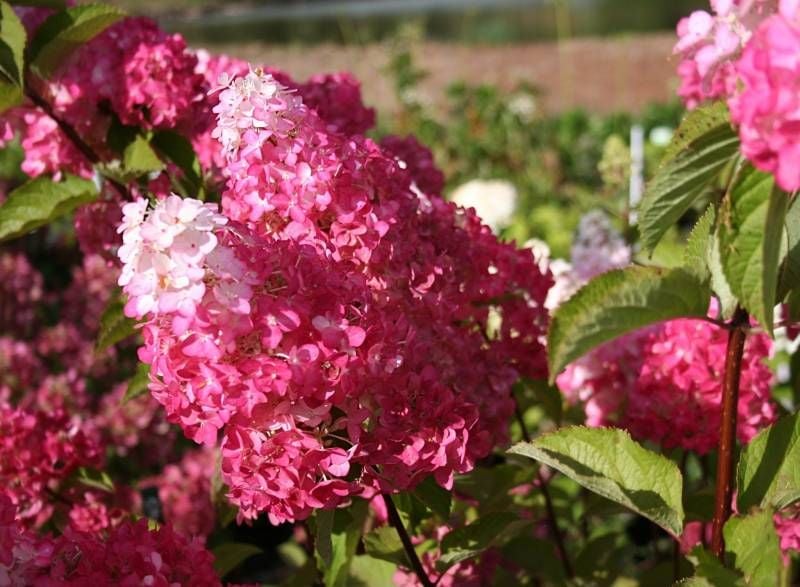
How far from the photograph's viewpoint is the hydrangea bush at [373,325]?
0.84m

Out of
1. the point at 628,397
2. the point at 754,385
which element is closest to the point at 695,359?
the point at 754,385

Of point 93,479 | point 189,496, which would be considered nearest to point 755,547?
point 93,479

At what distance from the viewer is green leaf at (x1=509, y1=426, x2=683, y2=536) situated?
3.20 feet

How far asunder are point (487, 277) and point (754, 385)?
41 cm

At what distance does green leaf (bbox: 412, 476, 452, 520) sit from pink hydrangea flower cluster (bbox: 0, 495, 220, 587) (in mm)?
252

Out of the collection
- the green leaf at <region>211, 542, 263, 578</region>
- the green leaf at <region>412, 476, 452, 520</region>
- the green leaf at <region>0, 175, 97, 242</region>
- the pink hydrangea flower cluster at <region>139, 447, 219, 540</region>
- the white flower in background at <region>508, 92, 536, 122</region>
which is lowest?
the white flower in background at <region>508, 92, 536, 122</region>

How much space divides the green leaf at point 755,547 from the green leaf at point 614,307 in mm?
213

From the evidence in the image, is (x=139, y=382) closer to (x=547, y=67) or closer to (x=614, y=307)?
(x=614, y=307)

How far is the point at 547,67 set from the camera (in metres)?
14.0

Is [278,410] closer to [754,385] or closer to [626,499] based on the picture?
[626,499]

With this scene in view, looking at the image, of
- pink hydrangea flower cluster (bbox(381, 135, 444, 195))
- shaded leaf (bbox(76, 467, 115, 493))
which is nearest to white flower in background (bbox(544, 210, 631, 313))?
pink hydrangea flower cluster (bbox(381, 135, 444, 195))

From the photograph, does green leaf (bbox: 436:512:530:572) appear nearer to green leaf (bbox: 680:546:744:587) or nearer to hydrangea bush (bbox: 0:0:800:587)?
hydrangea bush (bbox: 0:0:800:587)

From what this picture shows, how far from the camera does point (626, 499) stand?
3.17 ft

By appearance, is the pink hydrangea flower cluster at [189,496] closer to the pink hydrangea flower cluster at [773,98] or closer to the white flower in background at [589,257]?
the white flower in background at [589,257]
